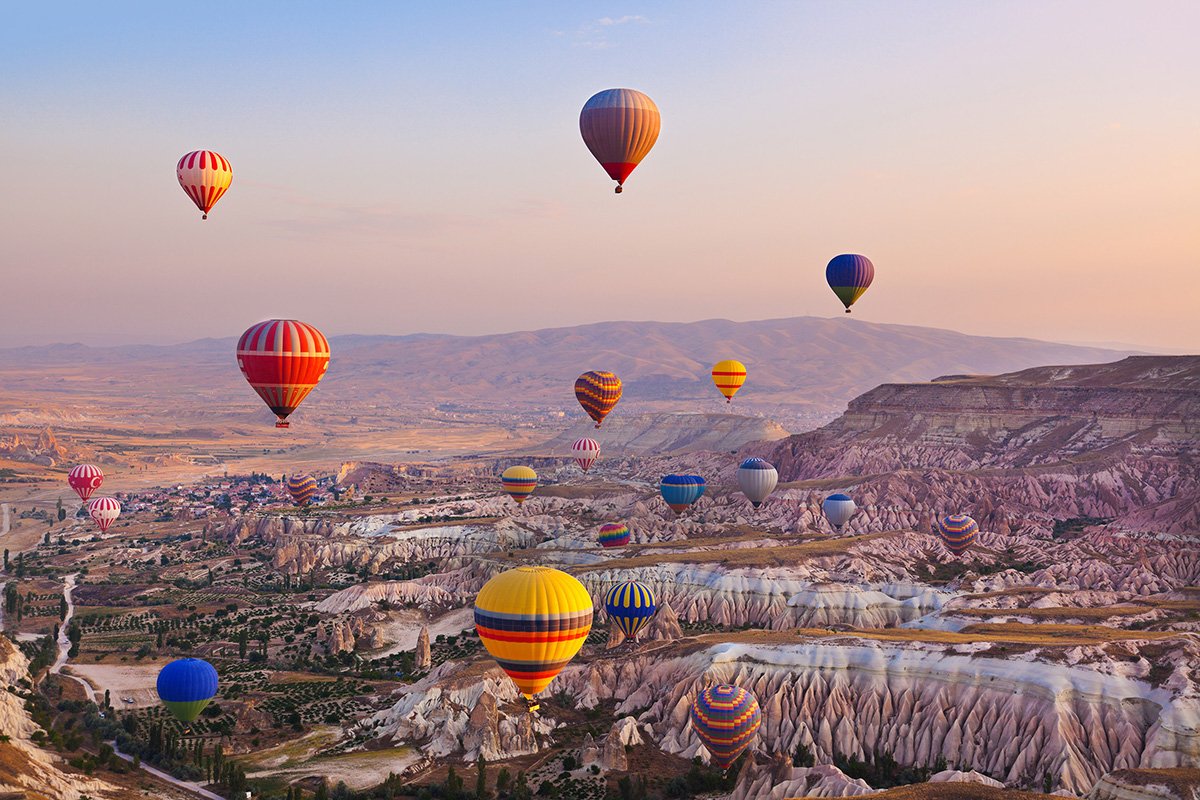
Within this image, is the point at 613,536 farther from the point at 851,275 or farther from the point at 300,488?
the point at 300,488

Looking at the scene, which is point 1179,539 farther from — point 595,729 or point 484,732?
point 484,732

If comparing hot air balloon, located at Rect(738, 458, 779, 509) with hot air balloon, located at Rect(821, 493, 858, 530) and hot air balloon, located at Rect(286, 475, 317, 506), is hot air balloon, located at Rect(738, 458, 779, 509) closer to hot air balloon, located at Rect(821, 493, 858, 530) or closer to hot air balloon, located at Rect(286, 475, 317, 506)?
hot air balloon, located at Rect(821, 493, 858, 530)

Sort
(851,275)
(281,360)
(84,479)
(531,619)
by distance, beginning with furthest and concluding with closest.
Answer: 1. (84,479)
2. (851,275)
3. (281,360)
4. (531,619)

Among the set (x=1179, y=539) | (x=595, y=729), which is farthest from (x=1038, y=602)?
(x=595, y=729)

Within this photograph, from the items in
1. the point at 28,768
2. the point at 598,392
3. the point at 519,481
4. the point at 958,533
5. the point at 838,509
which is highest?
the point at 598,392

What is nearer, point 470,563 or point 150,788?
point 150,788

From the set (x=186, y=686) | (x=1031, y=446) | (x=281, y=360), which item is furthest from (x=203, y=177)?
(x=1031, y=446)

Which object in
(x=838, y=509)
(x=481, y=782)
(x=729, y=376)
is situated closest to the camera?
(x=481, y=782)

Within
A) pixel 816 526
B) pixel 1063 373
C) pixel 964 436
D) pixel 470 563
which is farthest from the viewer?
pixel 1063 373
